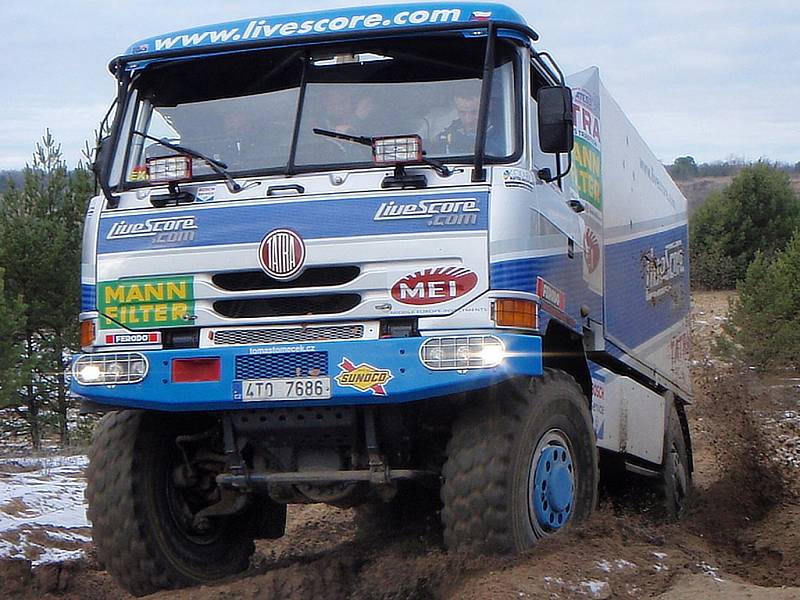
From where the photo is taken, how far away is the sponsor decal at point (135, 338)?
603 cm

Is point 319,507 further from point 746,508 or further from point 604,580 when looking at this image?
point 604,580

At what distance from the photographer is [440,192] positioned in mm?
5754

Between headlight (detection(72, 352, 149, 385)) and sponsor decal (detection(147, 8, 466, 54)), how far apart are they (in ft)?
5.79

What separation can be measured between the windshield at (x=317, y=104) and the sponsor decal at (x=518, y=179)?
149mm

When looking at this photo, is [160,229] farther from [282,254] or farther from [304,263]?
[304,263]

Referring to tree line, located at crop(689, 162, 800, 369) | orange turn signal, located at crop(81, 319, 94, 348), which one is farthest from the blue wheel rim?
tree line, located at crop(689, 162, 800, 369)

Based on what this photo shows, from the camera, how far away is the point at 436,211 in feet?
18.7

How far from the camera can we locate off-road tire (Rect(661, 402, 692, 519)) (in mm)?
→ 9852

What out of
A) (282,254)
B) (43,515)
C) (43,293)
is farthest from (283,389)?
(43,293)

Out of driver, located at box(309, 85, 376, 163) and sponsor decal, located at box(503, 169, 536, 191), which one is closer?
sponsor decal, located at box(503, 169, 536, 191)

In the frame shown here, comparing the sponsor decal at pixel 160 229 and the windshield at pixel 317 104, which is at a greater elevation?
the windshield at pixel 317 104

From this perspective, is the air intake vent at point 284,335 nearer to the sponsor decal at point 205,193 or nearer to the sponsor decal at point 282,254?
the sponsor decal at point 282,254

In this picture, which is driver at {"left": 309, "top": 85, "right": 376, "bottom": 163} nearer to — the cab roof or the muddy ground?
the cab roof

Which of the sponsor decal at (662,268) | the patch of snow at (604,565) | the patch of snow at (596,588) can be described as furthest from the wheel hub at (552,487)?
the sponsor decal at (662,268)
